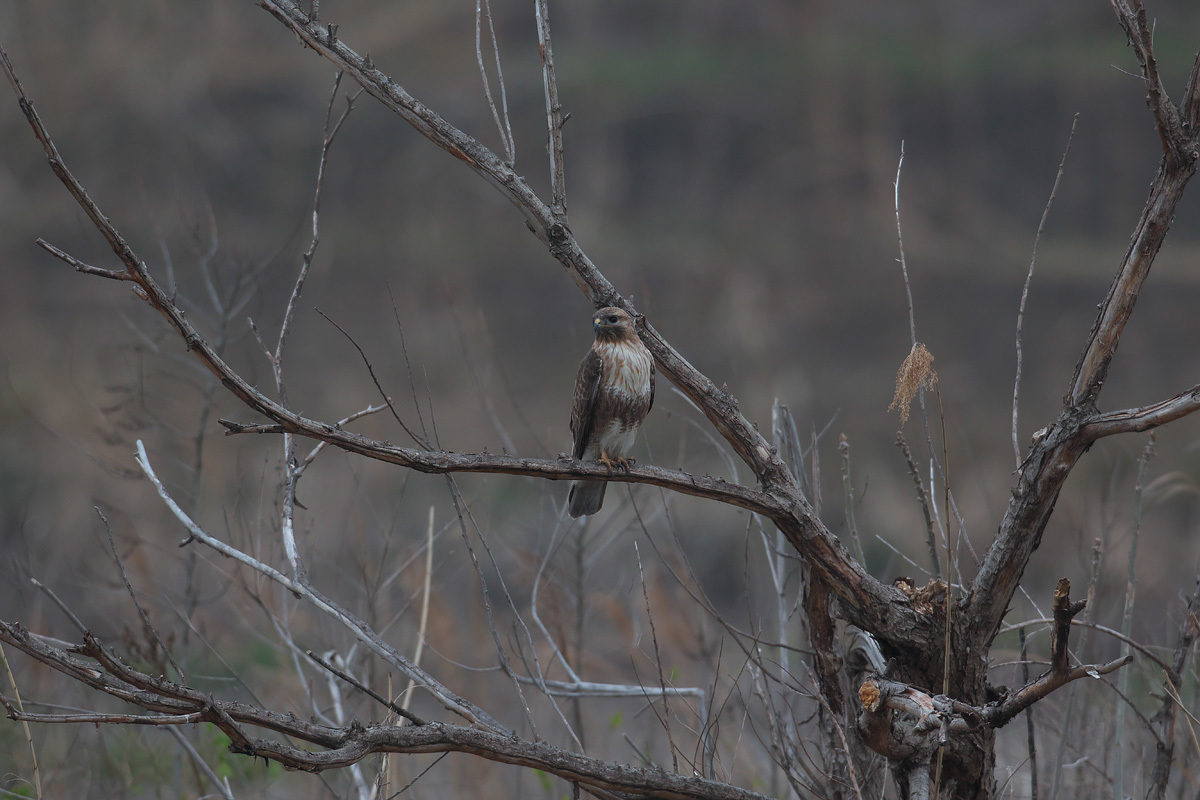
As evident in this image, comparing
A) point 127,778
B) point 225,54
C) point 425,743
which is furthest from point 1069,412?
point 225,54

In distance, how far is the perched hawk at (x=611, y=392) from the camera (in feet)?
14.7

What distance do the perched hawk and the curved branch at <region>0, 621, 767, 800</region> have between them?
1756 mm

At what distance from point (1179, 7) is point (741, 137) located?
34.5 feet

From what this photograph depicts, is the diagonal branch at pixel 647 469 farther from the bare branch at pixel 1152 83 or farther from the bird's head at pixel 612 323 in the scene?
the bare branch at pixel 1152 83

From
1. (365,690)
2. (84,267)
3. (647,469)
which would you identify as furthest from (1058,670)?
(84,267)

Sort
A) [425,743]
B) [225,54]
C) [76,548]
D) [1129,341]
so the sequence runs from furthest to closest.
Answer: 1. [225,54]
2. [1129,341]
3. [76,548]
4. [425,743]

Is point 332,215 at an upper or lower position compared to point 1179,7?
lower

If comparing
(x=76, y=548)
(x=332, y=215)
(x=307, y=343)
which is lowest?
(x=76, y=548)

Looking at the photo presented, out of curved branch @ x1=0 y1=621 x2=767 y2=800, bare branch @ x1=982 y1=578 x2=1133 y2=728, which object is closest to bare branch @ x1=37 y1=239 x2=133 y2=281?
curved branch @ x1=0 y1=621 x2=767 y2=800

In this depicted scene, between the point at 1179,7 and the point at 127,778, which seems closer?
the point at 127,778

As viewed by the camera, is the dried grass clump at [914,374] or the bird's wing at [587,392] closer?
the dried grass clump at [914,374]

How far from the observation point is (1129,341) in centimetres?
1931

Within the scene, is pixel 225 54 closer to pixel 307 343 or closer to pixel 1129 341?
pixel 307 343

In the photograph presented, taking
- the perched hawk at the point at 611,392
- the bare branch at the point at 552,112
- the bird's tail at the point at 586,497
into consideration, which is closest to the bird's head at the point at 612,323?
the perched hawk at the point at 611,392
